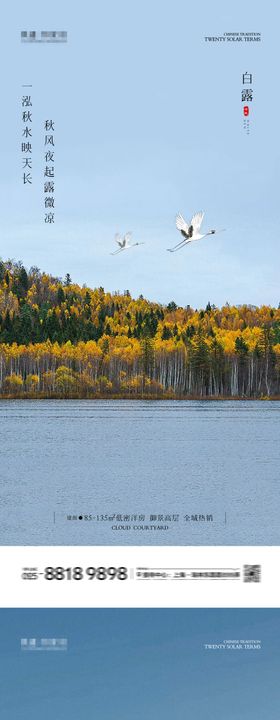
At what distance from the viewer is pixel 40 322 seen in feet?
161

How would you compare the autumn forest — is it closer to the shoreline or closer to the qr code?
the shoreline

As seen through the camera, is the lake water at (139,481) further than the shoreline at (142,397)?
No

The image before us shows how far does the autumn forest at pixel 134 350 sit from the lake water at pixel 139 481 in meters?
7.78

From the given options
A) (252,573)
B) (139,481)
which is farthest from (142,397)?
(252,573)

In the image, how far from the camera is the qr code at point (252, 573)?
854cm

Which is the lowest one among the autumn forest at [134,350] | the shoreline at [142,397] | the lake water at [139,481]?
the lake water at [139,481]

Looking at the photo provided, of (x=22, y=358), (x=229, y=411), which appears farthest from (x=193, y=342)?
(x=22, y=358)

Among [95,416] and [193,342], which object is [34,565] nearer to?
[95,416]

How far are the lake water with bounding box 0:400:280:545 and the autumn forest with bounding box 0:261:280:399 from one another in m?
7.78

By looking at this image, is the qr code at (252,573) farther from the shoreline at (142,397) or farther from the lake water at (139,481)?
the shoreline at (142,397)

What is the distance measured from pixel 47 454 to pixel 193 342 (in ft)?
71.5

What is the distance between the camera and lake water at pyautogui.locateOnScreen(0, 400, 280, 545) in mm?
11820

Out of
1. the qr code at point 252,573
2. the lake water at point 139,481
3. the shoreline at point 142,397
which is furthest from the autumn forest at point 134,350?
the qr code at point 252,573

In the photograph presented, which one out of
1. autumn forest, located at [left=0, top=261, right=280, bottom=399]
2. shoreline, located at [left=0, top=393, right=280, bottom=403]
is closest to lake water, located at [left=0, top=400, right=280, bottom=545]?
autumn forest, located at [left=0, top=261, right=280, bottom=399]
